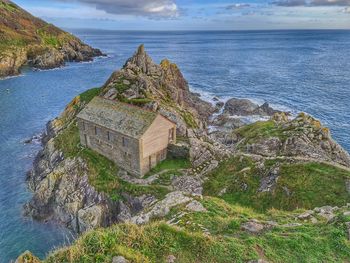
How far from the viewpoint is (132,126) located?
38.2 meters

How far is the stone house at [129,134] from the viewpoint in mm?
37719

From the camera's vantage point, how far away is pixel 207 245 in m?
16.3

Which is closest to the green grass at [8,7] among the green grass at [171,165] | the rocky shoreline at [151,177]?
the rocky shoreline at [151,177]

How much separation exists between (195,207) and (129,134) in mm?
15654

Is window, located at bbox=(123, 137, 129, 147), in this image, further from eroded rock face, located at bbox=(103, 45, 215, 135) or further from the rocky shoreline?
eroded rock face, located at bbox=(103, 45, 215, 135)

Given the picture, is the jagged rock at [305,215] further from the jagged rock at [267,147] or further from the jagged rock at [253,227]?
the jagged rock at [267,147]

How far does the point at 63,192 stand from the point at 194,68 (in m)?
108

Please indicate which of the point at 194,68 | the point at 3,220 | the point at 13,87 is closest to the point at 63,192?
the point at 3,220

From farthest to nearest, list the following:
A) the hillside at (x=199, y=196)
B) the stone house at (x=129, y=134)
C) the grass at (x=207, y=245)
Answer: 1. the stone house at (x=129, y=134)
2. the hillside at (x=199, y=196)
3. the grass at (x=207, y=245)

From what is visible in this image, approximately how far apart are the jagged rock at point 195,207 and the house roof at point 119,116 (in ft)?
44.2

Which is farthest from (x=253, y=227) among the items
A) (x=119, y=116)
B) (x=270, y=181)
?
(x=119, y=116)

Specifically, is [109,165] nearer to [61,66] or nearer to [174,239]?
[174,239]

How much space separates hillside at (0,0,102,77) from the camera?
430ft

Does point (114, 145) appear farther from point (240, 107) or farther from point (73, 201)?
point (240, 107)
